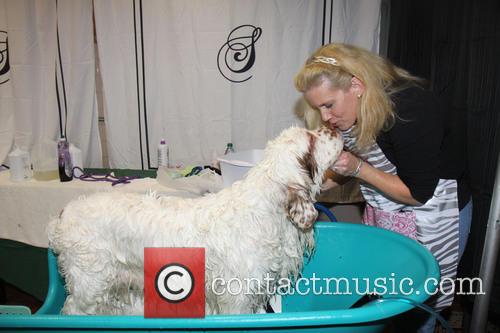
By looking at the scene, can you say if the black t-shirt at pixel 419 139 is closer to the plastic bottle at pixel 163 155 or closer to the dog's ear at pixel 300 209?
the dog's ear at pixel 300 209

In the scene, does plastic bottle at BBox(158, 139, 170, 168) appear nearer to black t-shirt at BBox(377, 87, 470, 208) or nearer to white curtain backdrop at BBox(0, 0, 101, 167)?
white curtain backdrop at BBox(0, 0, 101, 167)

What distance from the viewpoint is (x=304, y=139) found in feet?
5.13

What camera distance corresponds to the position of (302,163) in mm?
1536

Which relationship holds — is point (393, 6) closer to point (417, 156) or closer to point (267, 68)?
point (267, 68)

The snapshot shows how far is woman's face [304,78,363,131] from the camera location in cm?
165

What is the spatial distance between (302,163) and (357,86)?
0.46 metres

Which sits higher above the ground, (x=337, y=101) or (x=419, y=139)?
(x=337, y=101)

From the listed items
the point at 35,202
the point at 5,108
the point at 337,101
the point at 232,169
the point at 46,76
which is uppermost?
the point at 46,76

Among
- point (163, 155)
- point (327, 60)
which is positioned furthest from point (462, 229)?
point (163, 155)

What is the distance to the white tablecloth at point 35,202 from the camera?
2.63 metres

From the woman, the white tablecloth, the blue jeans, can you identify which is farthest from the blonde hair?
the white tablecloth

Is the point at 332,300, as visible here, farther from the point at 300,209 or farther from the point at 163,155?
the point at 163,155

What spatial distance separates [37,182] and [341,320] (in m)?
2.52

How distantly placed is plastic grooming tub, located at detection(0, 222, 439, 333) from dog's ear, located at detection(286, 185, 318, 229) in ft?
1.12
